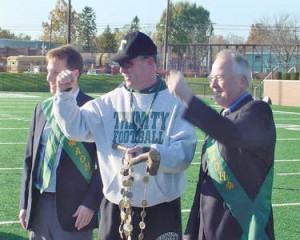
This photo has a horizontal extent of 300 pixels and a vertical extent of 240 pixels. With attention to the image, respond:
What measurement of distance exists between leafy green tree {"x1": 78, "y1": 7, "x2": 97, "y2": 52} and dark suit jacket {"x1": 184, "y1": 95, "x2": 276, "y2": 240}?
93.8m

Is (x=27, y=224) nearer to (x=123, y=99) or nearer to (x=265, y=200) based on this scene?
(x=123, y=99)

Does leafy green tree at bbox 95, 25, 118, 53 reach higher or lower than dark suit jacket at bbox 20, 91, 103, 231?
higher

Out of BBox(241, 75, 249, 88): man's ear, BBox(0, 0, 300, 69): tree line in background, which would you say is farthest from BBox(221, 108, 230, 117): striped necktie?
BBox(0, 0, 300, 69): tree line in background

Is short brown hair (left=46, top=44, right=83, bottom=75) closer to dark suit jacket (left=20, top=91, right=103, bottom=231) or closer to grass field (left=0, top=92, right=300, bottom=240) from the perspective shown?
dark suit jacket (left=20, top=91, right=103, bottom=231)

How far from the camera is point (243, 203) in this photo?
3785mm

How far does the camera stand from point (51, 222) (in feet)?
14.7

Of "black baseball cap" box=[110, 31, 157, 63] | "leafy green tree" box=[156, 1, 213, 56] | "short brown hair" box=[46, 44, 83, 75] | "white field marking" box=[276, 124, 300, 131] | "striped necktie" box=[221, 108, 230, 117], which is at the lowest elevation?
"white field marking" box=[276, 124, 300, 131]

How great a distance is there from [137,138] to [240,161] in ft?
2.02

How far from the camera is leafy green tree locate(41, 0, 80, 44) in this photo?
91.0 meters

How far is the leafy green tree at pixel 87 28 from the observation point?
320 feet

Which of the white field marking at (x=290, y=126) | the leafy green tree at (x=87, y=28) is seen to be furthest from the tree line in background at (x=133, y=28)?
the white field marking at (x=290, y=126)

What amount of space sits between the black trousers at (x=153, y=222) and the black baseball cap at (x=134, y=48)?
0.88 m

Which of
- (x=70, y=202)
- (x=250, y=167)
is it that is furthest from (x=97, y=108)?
(x=250, y=167)

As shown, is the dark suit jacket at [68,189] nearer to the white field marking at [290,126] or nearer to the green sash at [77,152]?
the green sash at [77,152]
